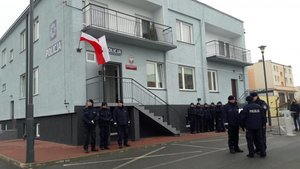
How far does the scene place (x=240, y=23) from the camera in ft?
88.5

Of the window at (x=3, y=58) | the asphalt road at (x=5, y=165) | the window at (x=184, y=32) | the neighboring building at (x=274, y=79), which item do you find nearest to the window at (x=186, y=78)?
the window at (x=184, y=32)

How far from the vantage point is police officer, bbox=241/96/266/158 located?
8.80 meters

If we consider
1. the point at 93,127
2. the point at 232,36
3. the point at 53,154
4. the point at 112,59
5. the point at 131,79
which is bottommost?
the point at 53,154

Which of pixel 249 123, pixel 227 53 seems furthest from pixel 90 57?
pixel 227 53

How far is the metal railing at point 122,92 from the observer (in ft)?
48.9

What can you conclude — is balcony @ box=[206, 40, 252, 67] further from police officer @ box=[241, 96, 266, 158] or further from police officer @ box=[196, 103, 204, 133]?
police officer @ box=[241, 96, 266, 158]

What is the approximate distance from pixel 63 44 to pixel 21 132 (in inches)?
353

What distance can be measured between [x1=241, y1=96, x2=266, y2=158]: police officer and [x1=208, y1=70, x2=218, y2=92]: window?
1356 centimetres

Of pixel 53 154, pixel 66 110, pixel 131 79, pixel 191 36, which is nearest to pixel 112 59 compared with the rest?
pixel 131 79

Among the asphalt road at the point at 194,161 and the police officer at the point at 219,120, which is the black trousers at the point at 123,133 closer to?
the asphalt road at the point at 194,161

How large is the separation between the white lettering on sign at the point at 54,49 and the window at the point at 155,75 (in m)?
5.39

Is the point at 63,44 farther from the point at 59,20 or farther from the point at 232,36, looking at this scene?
the point at 232,36

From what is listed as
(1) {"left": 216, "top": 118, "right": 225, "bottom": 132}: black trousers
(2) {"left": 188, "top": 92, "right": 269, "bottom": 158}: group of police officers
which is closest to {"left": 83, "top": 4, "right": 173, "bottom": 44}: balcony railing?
(1) {"left": 216, "top": 118, "right": 225, "bottom": 132}: black trousers

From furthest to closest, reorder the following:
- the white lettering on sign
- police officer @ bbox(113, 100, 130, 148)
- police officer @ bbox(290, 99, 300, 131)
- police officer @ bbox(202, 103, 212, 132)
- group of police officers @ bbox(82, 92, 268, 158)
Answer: police officer @ bbox(202, 103, 212, 132)
police officer @ bbox(290, 99, 300, 131)
the white lettering on sign
police officer @ bbox(113, 100, 130, 148)
group of police officers @ bbox(82, 92, 268, 158)
